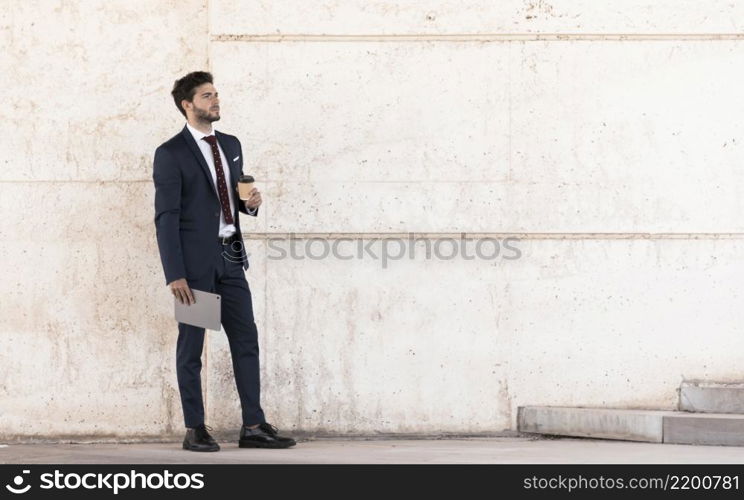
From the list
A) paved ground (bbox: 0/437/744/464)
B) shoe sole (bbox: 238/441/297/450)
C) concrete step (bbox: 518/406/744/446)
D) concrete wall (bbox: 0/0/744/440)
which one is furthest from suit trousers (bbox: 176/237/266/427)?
concrete step (bbox: 518/406/744/446)

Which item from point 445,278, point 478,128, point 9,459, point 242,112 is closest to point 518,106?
point 478,128

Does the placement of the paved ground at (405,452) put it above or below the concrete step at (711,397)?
below

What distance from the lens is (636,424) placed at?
760 cm

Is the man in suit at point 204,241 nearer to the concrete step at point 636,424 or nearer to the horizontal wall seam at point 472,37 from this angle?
the horizontal wall seam at point 472,37

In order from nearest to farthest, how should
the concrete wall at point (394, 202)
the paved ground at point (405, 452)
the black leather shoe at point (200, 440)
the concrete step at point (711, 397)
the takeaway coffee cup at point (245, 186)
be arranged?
the paved ground at point (405, 452) < the takeaway coffee cup at point (245, 186) < the black leather shoe at point (200, 440) < the concrete step at point (711, 397) < the concrete wall at point (394, 202)

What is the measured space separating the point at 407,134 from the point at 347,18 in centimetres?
76

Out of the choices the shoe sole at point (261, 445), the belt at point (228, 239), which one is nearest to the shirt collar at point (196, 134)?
the belt at point (228, 239)

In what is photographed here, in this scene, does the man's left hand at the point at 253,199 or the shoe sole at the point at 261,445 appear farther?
the shoe sole at the point at 261,445

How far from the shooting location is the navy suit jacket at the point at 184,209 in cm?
714

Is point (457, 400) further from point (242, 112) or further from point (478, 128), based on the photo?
point (242, 112)

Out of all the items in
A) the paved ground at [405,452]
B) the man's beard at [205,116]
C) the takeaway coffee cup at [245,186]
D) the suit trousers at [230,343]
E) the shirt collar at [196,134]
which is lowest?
the paved ground at [405,452]

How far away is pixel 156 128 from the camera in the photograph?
26.0 ft

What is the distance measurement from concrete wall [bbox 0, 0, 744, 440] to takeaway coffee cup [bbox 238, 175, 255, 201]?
852mm

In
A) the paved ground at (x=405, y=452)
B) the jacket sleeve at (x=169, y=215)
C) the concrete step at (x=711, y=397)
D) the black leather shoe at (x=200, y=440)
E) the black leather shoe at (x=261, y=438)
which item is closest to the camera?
the paved ground at (x=405, y=452)
